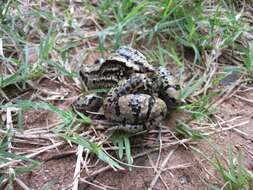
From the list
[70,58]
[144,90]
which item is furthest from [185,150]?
[70,58]

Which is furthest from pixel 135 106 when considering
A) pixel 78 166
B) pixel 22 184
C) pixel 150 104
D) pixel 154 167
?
pixel 22 184

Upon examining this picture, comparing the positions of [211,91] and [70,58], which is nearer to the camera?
[211,91]

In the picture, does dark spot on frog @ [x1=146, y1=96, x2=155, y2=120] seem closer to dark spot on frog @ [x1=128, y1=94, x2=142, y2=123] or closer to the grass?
dark spot on frog @ [x1=128, y1=94, x2=142, y2=123]

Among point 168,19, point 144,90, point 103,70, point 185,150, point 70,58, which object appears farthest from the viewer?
→ point 168,19

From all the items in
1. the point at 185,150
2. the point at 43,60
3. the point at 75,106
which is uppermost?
the point at 43,60

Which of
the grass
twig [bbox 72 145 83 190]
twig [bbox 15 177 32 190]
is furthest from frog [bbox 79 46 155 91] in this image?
twig [bbox 15 177 32 190]

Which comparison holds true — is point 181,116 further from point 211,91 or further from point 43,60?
point 43,60
